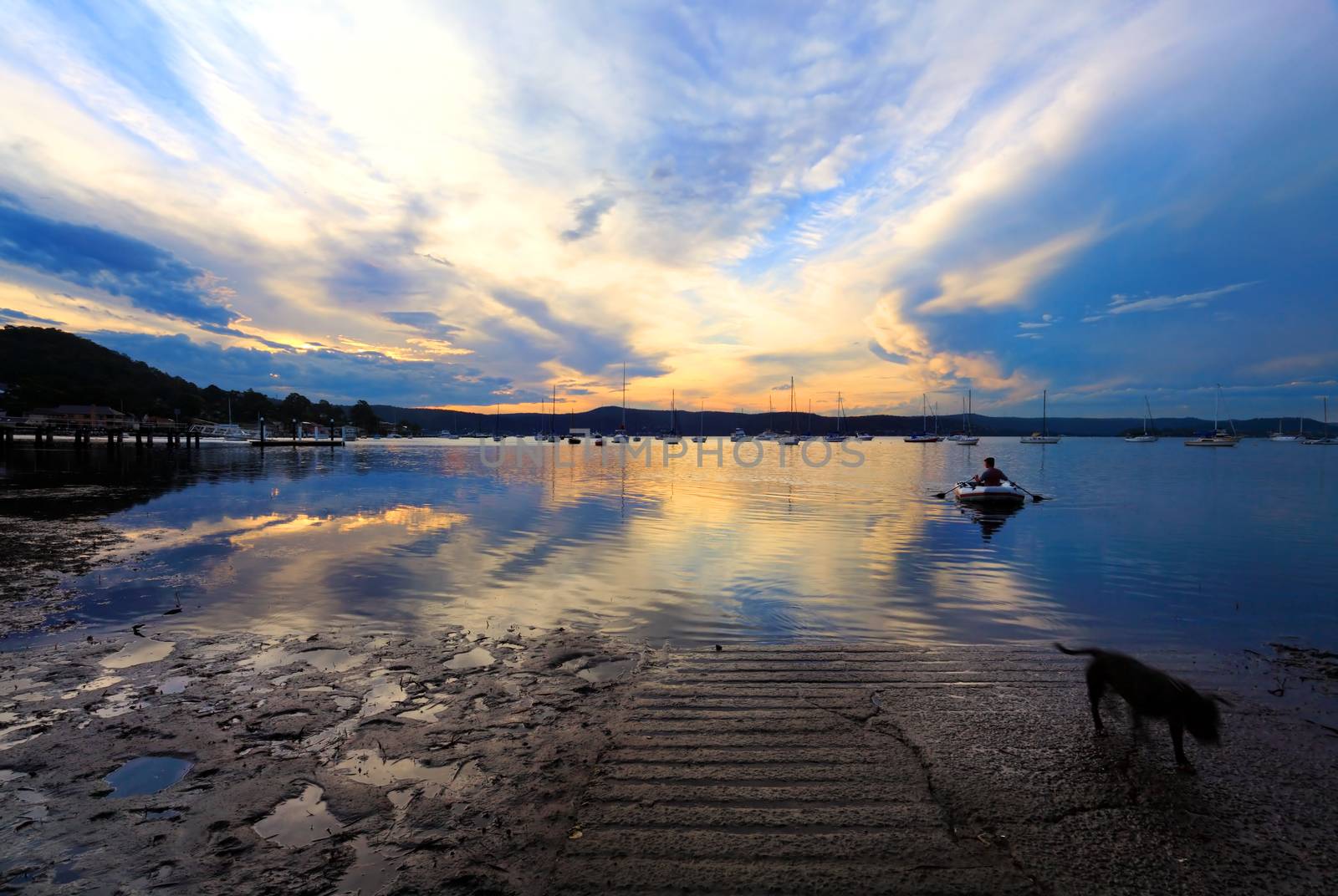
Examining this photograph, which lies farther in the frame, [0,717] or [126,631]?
[126,631]

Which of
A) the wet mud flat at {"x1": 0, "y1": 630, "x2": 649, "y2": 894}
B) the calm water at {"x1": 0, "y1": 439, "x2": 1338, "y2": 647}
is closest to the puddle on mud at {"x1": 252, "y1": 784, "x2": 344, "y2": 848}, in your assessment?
the wet mud flat at {"x1": 0, "y1": 630, "x2": 649, "y2": 894}

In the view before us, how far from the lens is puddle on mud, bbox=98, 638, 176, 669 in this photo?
7.83 m

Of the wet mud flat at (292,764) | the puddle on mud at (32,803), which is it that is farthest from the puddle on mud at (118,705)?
the puddle on mud at (32,803)

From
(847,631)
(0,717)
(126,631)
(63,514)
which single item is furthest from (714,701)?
(63,514)

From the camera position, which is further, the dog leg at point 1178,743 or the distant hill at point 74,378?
the distant hill at point 74,378

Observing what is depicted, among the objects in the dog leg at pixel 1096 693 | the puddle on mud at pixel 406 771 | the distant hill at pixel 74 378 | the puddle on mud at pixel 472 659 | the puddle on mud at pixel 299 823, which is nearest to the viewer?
the puddle on mud at pixel 299 823

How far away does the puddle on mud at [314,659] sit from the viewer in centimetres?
797

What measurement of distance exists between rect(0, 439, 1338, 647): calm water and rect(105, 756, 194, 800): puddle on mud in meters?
4.71

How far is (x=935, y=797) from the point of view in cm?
465

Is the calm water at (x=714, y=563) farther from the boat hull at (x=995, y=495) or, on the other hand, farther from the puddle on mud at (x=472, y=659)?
the puddle on mud at (x=472, y=659)

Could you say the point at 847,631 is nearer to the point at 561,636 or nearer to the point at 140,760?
the point at 561,636

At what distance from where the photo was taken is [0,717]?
6113 mm

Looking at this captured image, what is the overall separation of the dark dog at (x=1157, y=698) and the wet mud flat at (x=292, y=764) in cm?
497

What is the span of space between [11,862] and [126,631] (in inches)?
260
